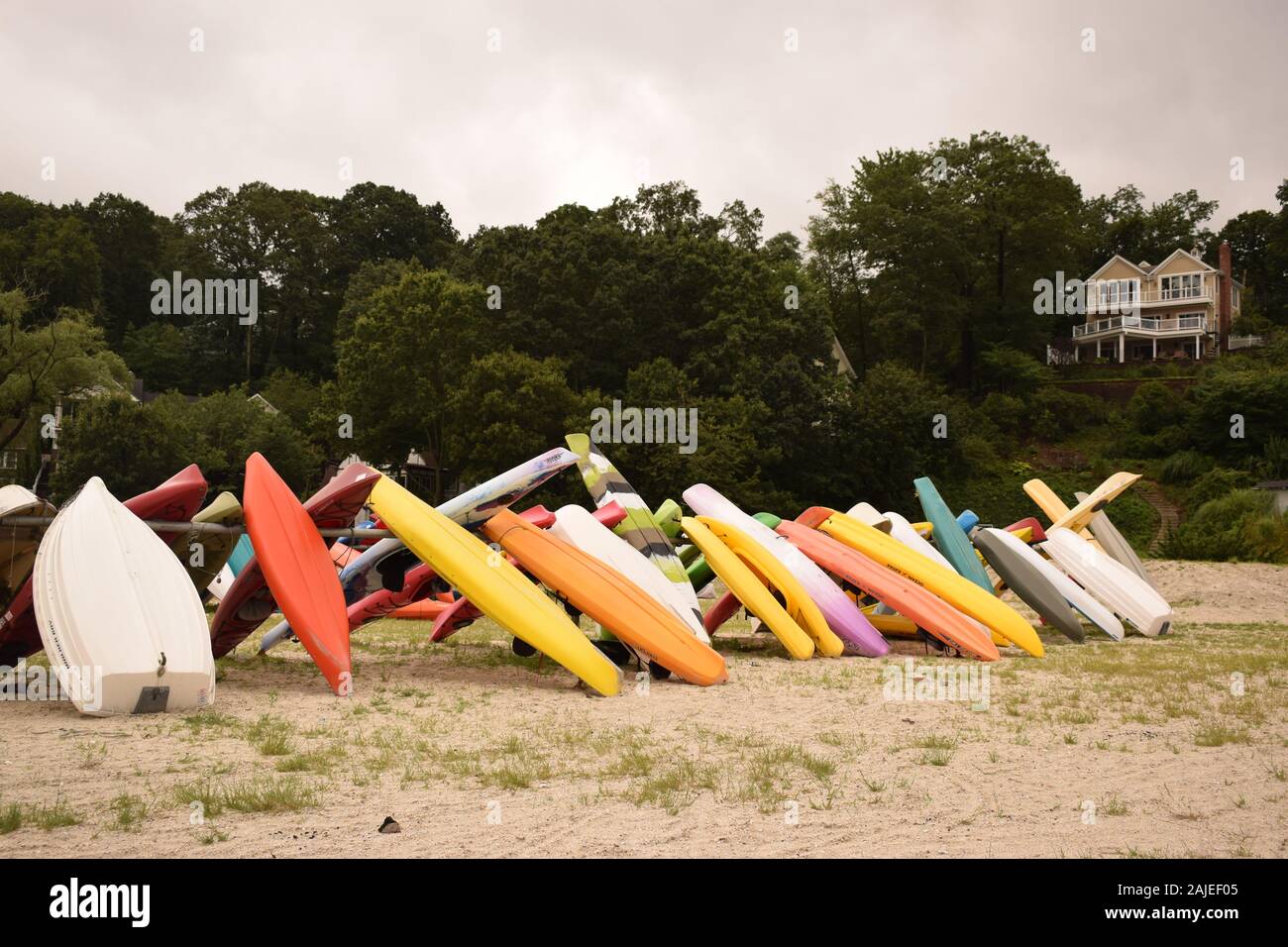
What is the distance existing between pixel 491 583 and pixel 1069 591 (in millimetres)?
8373

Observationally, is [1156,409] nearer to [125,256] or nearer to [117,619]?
[117,619]

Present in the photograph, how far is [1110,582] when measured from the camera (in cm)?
1512

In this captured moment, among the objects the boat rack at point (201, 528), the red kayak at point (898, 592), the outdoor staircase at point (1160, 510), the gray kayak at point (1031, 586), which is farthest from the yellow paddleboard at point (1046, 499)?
the outdoor staircase at point (1160, 510)

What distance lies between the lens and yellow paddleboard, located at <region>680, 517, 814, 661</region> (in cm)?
1170

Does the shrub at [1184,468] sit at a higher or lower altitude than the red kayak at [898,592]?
higher

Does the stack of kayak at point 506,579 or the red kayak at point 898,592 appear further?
the red kayak at point 898,592

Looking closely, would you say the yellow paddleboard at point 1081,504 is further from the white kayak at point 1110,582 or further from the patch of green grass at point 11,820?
the patch of green grass at point 11,820

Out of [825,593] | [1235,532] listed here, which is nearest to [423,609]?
[825,593]

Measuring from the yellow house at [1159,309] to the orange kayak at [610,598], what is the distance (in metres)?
50.6

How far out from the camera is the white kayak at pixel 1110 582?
582 inches

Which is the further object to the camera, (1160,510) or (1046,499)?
(1160,510)
